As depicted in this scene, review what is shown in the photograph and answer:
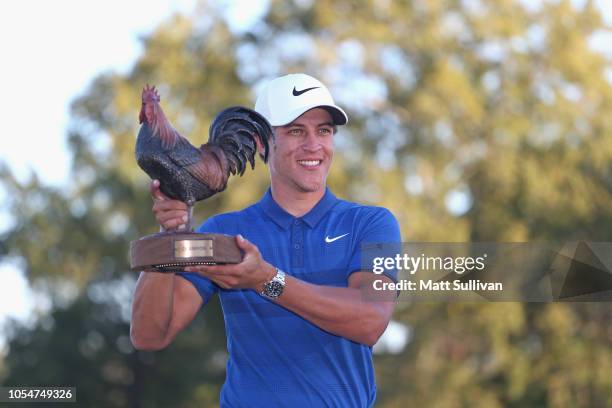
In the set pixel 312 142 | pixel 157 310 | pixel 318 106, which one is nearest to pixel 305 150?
pixel 312 142

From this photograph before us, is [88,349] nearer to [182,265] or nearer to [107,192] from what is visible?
[107,192]

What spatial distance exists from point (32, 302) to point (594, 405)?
41.0ft

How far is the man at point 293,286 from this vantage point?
4691 mm

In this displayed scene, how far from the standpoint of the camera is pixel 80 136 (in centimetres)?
2494

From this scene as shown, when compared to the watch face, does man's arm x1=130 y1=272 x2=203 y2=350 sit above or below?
above

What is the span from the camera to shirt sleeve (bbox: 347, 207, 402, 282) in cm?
498

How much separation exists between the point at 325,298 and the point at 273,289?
0.26m

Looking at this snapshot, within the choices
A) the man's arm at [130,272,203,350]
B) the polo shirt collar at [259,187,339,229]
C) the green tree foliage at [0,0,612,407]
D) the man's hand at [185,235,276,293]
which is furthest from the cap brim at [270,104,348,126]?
the green tree foliage at [0,0,612,407]

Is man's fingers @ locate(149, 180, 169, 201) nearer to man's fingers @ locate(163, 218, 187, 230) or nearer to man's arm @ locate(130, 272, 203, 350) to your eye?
man's fingers @ locate(163, 218, 187, 230)

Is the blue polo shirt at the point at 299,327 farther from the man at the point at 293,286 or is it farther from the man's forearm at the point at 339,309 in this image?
the man's forearm at the point at 339,309

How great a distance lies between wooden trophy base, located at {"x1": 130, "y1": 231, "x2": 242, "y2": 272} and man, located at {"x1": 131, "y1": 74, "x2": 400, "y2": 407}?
4 centimetres

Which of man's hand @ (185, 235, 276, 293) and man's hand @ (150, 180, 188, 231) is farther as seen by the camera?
man's hand @ (150, 180, 188, 231)

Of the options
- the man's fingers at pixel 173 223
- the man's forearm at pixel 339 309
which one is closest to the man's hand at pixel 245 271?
the man's forearm at pixel 339 309

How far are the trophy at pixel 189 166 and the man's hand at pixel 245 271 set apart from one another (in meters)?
0.03
